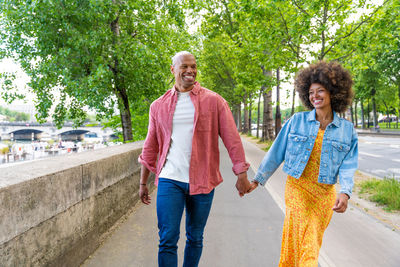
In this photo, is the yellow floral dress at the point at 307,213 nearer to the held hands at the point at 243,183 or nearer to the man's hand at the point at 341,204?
the man's hand at the point at 341,204

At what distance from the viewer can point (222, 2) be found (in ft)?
69.3

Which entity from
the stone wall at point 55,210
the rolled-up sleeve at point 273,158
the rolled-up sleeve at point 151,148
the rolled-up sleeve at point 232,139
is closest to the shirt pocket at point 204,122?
the rolled-up sleeve at point 232,139

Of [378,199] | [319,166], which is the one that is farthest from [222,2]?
[319,166]

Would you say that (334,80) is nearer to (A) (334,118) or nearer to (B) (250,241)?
(A) (334,118)

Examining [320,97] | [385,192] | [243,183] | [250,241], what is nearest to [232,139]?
[243,183]

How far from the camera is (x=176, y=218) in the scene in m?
2.38

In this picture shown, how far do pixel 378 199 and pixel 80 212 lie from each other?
5.63 meters

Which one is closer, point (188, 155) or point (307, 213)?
point (307, 213)

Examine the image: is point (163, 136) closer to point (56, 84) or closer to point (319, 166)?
point (319, 166)

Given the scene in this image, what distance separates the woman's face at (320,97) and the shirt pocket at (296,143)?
0.30m

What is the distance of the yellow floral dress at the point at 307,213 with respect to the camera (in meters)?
2.28

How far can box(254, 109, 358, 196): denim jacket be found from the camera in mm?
2342

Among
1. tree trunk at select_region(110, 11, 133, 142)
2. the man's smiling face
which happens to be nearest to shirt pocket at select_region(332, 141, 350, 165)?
the man's smiling face

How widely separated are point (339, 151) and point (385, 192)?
4.69 metres
